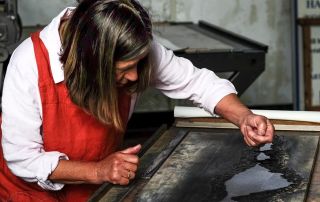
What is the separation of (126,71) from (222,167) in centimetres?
43

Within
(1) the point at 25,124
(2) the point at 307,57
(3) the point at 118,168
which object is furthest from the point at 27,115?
(2) the point at 307,57

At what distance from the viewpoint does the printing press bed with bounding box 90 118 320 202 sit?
4.98ft

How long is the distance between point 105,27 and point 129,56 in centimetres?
9

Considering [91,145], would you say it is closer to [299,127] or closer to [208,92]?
[208,92]

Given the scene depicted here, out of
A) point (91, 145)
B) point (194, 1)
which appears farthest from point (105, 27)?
point (194, 1)

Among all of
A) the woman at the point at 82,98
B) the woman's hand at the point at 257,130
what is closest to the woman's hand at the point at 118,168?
the woman at the point at 82,98

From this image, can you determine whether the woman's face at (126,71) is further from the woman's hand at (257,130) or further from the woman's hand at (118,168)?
the woman's hand at (257,130)

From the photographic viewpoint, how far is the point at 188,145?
1909 millimetres

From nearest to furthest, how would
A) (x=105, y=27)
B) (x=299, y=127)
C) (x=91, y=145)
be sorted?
(x=105, y=27), (x=91, y=145), (x=299, y=127)

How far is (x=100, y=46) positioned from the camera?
1394 mm

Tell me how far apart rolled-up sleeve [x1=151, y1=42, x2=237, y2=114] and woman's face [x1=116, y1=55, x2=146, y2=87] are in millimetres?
310

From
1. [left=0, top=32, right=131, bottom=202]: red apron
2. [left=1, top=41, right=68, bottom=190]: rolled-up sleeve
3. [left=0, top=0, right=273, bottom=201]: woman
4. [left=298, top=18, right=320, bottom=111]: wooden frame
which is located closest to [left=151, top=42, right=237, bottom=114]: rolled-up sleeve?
[left=0, top=0, right=273, bottom=201]: woman

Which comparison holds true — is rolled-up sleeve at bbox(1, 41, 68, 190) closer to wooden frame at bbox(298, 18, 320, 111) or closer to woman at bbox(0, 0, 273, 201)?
woman at bbox(0, 0, 273, 201)

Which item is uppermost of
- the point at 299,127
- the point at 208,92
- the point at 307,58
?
the point at 208,92
